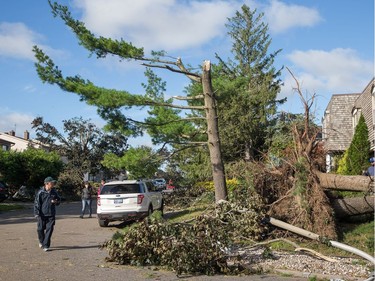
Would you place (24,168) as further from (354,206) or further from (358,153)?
(354,206)

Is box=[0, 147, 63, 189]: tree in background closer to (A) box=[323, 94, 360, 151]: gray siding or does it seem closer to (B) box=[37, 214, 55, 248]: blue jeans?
(A) box=[323, 94, 360, 151]: gray siding

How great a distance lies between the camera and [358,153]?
65.4 feet

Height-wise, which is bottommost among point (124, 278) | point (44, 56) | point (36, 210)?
point (124, 278)

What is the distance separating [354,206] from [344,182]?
2.54ft

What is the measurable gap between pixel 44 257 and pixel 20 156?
→ 28837 mm

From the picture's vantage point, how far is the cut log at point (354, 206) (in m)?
11.6

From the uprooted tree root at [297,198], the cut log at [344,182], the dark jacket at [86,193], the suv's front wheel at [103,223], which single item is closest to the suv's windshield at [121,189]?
the suv's front wheel at [103,223]

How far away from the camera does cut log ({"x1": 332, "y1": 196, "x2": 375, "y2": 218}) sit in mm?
11570

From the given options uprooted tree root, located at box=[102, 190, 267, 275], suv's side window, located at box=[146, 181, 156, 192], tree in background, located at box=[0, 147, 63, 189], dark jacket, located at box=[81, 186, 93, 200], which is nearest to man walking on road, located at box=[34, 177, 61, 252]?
uprooted tree root, located at box=[102, 190, 267, 275]

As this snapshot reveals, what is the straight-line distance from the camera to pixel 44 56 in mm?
14492

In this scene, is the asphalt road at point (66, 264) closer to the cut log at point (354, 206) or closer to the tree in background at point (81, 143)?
the cut log at point (354, 206)

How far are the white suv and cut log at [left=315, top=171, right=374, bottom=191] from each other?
7212mm

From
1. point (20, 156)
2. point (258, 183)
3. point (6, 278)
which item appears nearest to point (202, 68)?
point (258, 183)

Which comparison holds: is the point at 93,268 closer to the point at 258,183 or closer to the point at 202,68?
the point at 258,183
